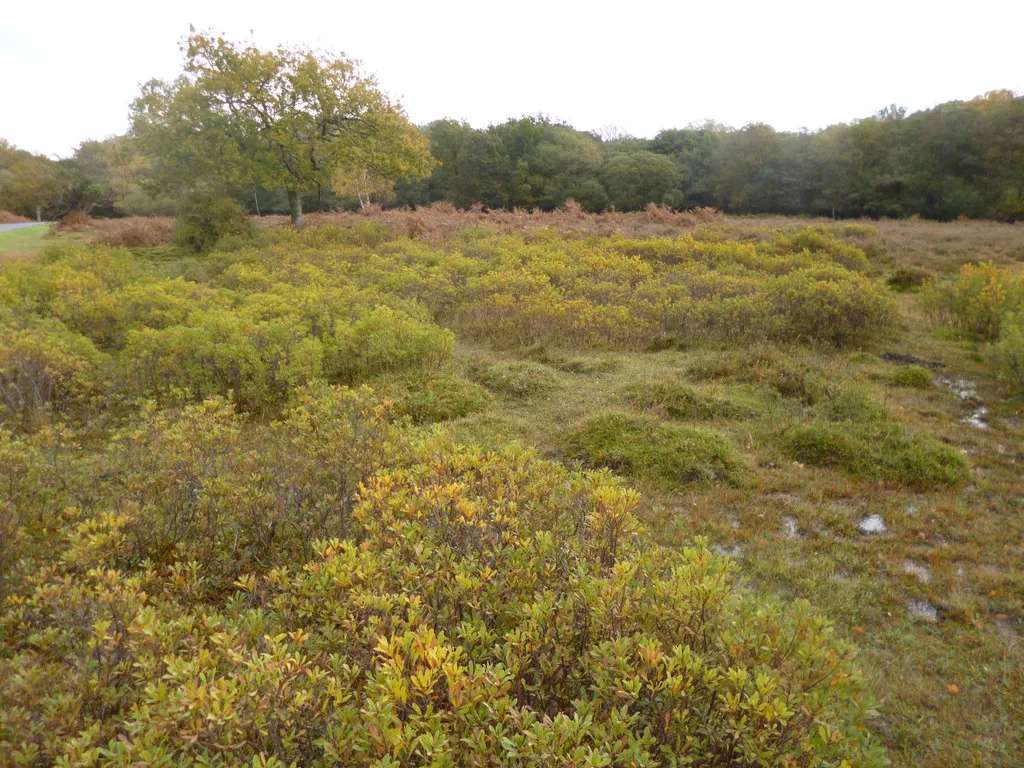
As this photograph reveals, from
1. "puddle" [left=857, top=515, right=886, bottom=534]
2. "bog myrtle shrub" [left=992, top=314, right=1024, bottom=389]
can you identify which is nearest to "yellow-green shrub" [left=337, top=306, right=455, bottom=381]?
"puddle" [left=857, top=515, right=886, bottom=534]

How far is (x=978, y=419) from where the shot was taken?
289 inches

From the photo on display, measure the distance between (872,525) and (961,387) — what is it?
15.7ft

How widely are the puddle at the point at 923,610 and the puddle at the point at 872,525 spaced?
0.91 m

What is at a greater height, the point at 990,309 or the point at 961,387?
the point at 990,309

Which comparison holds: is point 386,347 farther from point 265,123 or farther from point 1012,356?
point 265,123

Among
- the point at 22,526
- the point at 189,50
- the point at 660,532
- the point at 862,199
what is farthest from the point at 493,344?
the point at 862,199

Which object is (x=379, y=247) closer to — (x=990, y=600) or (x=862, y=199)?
(x=990, y=600)

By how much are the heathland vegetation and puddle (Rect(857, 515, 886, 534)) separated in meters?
A: 0.12

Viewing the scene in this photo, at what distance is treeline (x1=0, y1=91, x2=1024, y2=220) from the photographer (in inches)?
1070

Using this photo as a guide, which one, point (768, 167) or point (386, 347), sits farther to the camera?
point (768, 167)

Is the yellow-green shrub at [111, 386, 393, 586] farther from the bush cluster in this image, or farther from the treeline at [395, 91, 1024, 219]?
the treeline at [395, 91, 1024, 219]

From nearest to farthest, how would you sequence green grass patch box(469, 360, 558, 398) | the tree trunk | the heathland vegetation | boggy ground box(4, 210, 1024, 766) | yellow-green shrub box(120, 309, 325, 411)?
1. the heathland vegetation
2. boggy ground box(4, 210, 1024, 766)
3. yellow-green shrub box(120, 309, 325, 411)
4. green grass patch box(469, 360, 558, 398)
5. the tree trunk

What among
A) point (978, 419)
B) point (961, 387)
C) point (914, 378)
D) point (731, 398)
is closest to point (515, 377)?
point (731, 398)

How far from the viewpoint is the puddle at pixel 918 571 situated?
14.5ft
